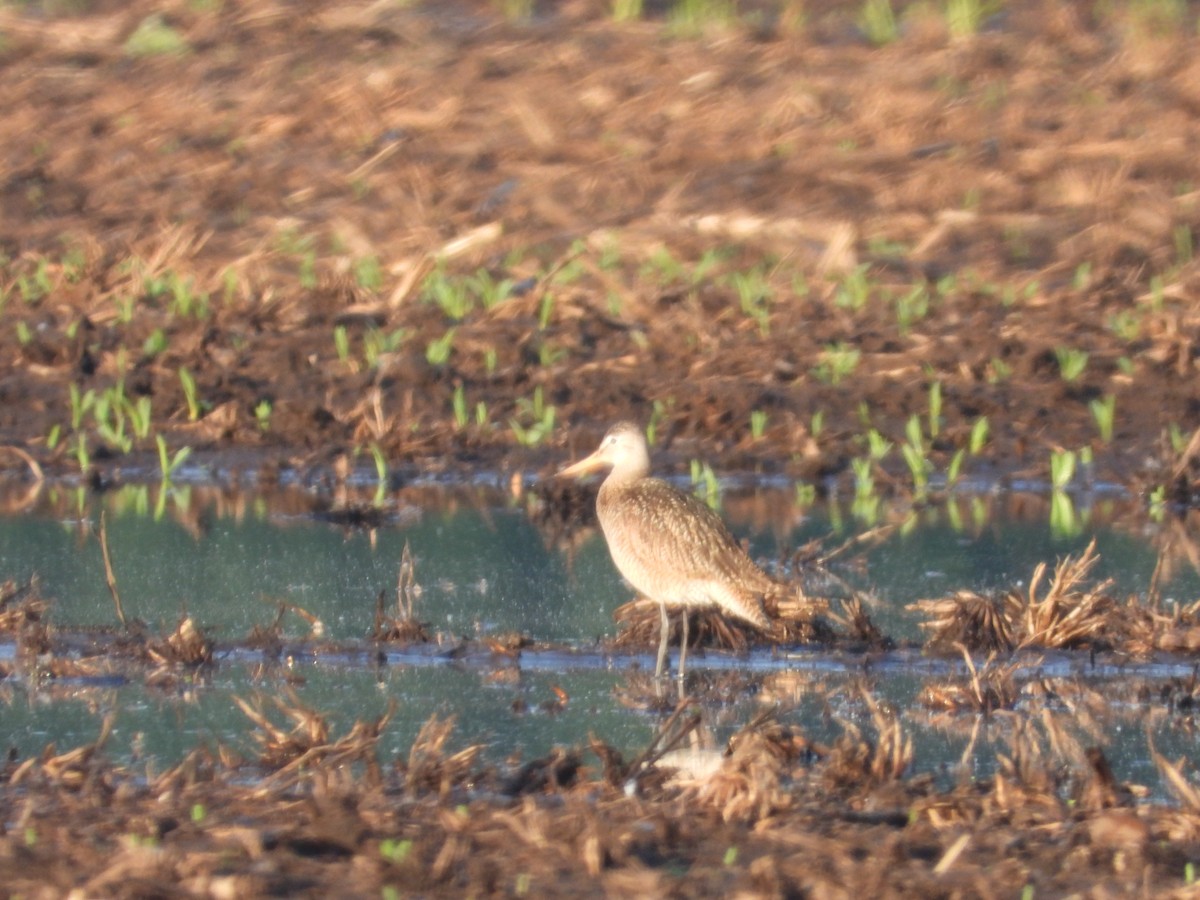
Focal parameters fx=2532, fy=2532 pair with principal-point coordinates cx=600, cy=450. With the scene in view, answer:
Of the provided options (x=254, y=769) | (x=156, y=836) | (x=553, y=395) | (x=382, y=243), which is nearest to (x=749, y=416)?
(x=553, y=395)

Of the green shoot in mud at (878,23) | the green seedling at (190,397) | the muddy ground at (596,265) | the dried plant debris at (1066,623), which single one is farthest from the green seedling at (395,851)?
the green shoot in mud at (878,23)

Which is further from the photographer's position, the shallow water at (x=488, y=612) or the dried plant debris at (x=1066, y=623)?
the dried plant debris at (x=1066, y=623)

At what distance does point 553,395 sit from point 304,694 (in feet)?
17.5

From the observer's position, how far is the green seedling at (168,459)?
39.6 feet

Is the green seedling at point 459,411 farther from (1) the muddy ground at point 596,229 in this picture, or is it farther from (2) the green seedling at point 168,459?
(2) the green seedling at point 168,459

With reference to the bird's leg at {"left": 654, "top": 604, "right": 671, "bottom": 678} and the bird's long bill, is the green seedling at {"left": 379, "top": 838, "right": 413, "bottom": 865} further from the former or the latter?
the bird's long bill

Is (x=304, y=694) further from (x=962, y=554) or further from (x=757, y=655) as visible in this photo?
(x=962, y=554)

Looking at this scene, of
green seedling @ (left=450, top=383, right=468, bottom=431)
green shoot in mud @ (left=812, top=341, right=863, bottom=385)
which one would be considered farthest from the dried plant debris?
green shoot in mud @ (left=812, top=341, right=863, bottom=385)

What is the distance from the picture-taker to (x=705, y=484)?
11.9 m

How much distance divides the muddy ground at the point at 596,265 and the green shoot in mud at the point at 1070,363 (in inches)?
2.3

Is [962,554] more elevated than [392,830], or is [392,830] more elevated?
[392,830]

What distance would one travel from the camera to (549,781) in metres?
6.32

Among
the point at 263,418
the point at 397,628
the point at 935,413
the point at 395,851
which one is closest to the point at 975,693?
the point at 397,628

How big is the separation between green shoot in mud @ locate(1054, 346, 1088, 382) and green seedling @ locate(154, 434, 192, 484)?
4.49 metres
